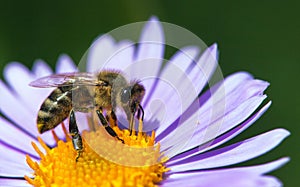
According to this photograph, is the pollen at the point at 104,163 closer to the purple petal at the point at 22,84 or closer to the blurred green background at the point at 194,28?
the purple petal at the point at 22,84

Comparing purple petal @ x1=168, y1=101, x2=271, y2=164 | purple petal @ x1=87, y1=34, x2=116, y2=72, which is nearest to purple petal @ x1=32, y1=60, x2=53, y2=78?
purple petal @ x1=87, y1=34, x2=116, y2=72

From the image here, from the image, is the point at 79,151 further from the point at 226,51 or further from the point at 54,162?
the point at 226,51

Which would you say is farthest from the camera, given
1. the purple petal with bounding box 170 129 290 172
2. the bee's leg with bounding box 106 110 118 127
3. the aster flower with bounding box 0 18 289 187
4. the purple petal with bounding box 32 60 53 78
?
the purple petal with bounding box 32 60 53 78

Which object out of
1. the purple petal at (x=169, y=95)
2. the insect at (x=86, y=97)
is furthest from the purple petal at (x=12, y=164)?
the purple petal at (x=169, y=95)

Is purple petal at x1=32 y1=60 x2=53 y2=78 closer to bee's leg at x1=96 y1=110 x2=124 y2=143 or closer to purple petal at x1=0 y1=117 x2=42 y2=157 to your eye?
purple petal at x1=0 y1=117 x2=42 y2=157

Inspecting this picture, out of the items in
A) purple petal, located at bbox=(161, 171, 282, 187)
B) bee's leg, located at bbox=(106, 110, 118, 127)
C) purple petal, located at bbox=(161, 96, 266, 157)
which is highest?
bee's leg, located at bbox=(106, 110, 118, 127)

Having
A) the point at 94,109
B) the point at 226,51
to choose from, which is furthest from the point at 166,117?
the point at 226,51
